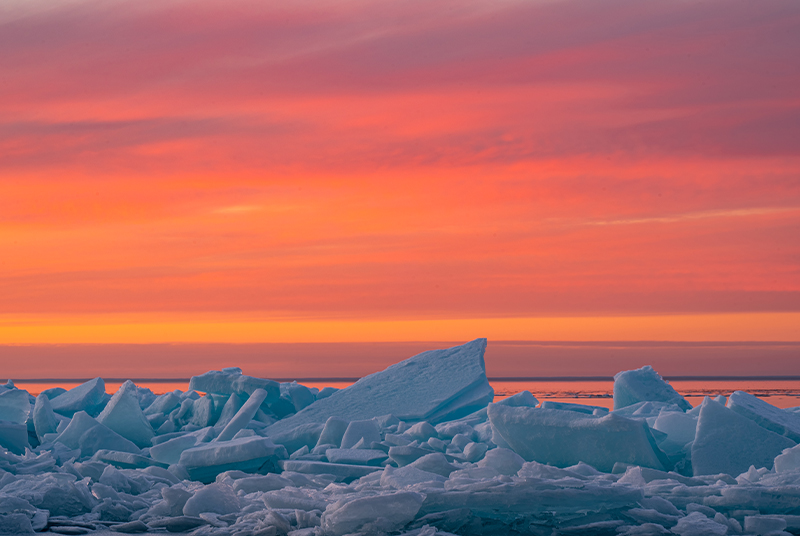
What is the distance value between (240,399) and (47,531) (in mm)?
4397

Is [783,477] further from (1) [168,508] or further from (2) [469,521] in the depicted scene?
(1) [168,508]

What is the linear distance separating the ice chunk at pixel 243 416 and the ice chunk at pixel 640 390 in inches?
163

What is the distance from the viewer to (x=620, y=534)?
15.1 ft

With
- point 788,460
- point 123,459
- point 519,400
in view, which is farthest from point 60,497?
point 788,460

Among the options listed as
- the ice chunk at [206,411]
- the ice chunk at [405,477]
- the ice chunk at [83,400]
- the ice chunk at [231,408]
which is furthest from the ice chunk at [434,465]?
the ice chunk at [83,400]

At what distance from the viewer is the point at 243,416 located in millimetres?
8391

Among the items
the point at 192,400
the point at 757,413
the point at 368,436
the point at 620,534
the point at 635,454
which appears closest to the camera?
the point at 620,534

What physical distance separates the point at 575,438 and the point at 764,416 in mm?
1917

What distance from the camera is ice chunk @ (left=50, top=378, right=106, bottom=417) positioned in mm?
9805

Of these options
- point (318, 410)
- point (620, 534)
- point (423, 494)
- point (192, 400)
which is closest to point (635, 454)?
point (620, 534)

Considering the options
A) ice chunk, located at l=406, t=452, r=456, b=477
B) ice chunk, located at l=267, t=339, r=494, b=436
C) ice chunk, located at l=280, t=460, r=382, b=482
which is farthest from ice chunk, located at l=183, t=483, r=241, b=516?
ice chunk, located at l=267, t=339, r=494, b=436

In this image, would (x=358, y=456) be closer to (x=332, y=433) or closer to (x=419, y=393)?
(x=332, y=433)

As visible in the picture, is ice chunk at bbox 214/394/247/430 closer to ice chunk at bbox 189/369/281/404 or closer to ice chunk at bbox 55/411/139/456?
ice chunk at bbox 189/369/281/404

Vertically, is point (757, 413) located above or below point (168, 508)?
above
